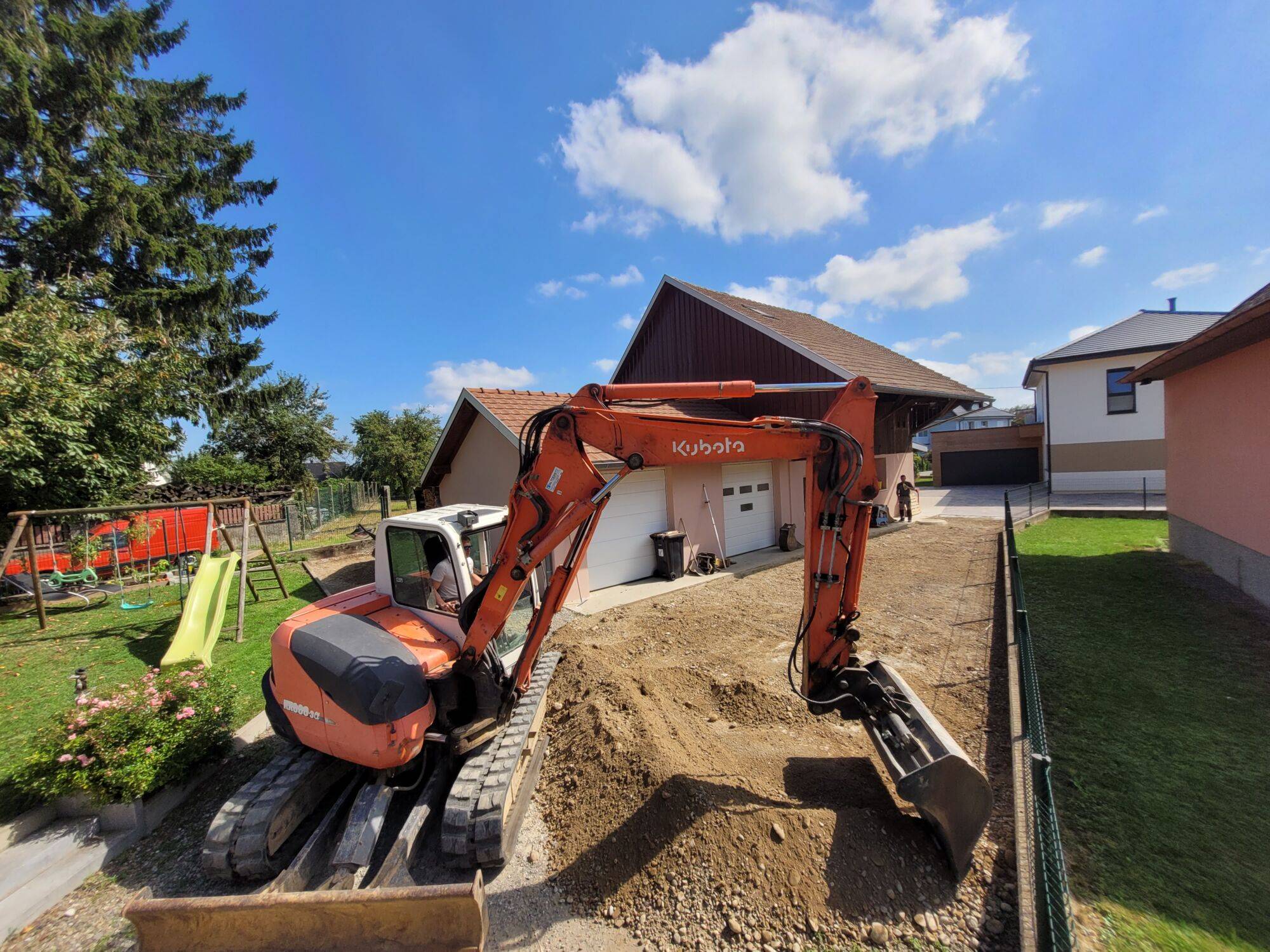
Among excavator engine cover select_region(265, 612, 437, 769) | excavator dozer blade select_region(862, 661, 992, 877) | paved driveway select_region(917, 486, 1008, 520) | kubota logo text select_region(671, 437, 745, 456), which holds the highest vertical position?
kubota logo text select_region(671, 437, 745, 456)

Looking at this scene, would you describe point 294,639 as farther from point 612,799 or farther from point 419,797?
point 612,799

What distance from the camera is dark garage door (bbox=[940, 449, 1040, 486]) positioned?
1051 inches

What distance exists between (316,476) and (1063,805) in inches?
1412

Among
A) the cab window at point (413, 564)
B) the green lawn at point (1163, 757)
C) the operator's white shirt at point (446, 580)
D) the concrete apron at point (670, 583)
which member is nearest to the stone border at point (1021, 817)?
the green lawn at point (1163, 757)

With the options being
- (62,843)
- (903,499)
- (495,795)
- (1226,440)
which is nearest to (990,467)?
(903,499)

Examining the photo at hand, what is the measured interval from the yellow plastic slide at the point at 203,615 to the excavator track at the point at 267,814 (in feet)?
11.8

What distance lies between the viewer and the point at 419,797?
368 centimetres

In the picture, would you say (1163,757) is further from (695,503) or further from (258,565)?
(258,565)

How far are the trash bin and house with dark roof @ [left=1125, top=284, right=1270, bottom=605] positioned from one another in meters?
8.26

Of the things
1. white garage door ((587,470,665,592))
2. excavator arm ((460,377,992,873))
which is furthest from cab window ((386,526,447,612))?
white garage door ((587,470,665,592))

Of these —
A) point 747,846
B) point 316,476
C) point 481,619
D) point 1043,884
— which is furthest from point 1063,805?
point 316,476

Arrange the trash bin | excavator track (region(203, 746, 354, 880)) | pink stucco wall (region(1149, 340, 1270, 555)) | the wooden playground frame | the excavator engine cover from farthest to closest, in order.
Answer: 1. the trash bin
2. the wooden playground frame
3. pink stucco wall (region(1149, 340, 1270, 555))
4. the excavator engine cover
5. excavator track (region(203, 746, 354, 880))

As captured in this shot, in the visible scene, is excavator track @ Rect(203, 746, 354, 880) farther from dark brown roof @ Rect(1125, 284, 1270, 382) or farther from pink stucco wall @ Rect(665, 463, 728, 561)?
dark brown roof @ Rect(1125, 284, 1270, 382)

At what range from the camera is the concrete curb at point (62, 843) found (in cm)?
316
